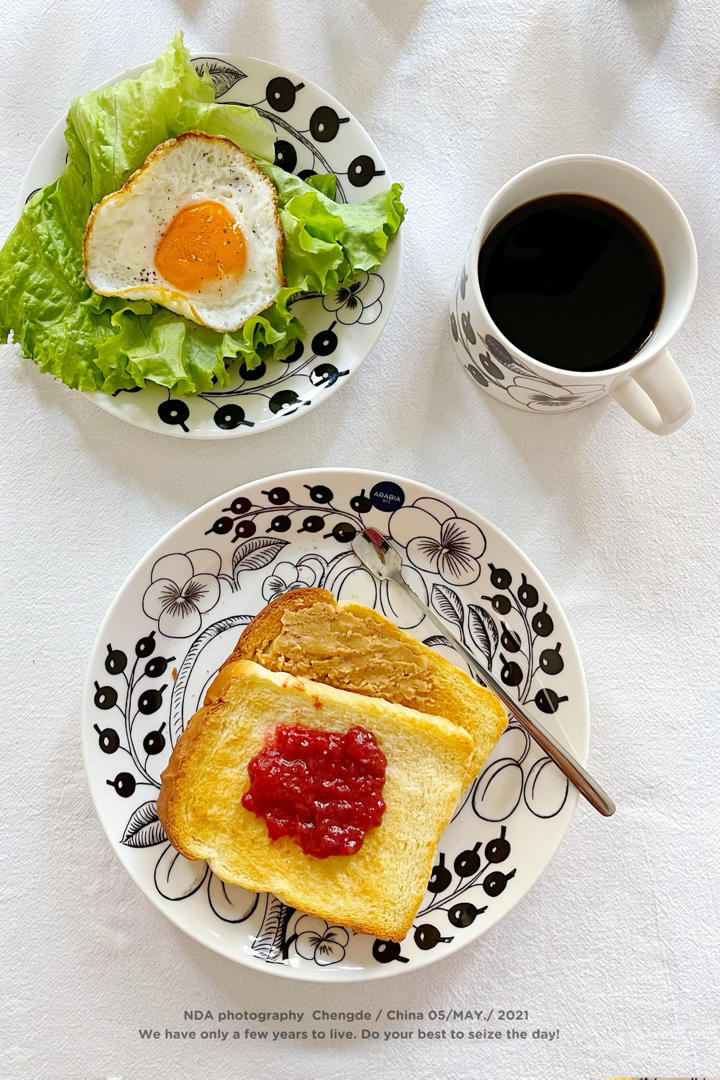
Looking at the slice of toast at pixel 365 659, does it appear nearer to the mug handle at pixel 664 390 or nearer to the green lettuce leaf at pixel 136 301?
the green lettuce leaf at pixel 136 301

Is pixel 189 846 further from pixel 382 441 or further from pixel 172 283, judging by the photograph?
pixel 172 283

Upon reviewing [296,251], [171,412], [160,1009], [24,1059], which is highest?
[296,251]

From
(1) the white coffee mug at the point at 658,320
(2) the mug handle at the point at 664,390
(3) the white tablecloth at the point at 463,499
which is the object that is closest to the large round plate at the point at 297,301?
(3) the white tablecloth at the point at 463,499

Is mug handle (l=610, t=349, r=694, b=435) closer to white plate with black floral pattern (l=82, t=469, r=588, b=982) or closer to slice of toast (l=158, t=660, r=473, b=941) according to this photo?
white plate with black floral pattern (l=82, t=469, r=588, b=982)

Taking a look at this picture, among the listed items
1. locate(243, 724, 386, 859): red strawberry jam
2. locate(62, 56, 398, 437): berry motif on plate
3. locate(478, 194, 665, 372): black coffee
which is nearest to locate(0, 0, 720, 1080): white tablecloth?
locate(62, 56, 398, 437): berry motif on plate

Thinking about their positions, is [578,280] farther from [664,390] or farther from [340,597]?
[340,597]

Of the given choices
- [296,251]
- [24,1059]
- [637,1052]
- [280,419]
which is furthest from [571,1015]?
[296,251]

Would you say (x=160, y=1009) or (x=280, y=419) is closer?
(x=280, y=419)
